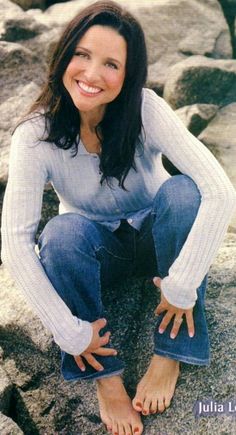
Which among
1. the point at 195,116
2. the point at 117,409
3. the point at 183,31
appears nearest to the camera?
the point at 117,409

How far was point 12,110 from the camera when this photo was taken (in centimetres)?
368

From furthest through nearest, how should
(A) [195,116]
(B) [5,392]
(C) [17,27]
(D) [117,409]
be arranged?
(C) [17,27] < (A) [195,116] < (B) [5,392] < (D) [117,409]

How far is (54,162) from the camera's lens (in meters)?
2.22

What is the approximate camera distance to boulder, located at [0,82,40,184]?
11.3ft

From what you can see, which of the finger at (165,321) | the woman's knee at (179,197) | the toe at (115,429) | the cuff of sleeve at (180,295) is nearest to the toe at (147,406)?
the toe at (115,429)

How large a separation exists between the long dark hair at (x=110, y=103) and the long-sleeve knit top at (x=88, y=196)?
0.05 meters

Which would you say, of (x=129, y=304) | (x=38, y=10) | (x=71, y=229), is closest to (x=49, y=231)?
(x=71, y=229)

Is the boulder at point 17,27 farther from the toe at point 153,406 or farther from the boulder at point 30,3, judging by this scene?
the toe at point 153,406

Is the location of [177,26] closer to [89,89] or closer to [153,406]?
[89,89]

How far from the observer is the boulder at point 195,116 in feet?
11.8

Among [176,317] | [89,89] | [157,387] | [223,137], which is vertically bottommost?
[223,137]

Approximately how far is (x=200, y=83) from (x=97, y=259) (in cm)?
206

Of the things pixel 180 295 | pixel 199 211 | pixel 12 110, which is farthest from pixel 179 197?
pixel 12 110

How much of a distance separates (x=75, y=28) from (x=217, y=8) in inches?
123
